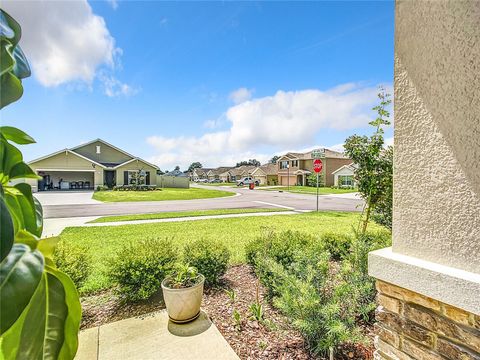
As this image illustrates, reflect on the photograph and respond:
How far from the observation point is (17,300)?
1.39 ft

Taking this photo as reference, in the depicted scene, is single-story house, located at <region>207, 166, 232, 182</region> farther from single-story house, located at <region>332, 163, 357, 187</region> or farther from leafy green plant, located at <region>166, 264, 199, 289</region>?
leafy green plant, located at <region>166, 264, 199, 289</region>

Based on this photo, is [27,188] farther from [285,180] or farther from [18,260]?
[285,180]

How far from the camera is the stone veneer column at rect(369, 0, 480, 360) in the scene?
1.69 m

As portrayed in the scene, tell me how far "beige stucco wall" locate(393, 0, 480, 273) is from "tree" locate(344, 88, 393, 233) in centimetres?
Answer: 403

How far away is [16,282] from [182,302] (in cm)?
348

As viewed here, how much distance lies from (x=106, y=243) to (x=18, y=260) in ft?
28.8

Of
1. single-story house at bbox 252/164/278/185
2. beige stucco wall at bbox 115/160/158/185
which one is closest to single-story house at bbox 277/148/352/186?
single-story house at bbox 252/164/278/185

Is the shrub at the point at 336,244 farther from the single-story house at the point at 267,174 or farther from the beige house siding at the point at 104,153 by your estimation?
the single-story house at the point at 267,174

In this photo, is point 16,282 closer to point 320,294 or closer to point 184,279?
point 320,294

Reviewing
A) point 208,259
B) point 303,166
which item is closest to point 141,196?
point 208,259

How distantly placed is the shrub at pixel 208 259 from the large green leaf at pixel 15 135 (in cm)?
407

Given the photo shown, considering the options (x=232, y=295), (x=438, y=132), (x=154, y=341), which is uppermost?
(x=438, y=132)

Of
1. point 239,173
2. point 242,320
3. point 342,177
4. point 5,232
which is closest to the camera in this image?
point 5,232

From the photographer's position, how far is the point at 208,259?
4684 millimetres
